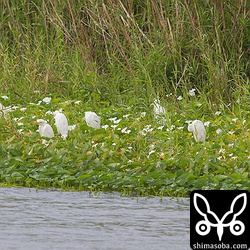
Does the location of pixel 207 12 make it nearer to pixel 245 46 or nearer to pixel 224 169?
pixel 245 46

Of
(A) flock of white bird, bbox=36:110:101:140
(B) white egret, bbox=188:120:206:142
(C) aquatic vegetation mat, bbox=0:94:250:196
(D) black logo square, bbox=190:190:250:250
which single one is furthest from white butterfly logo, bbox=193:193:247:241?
(A) flock of white bird, bbox=36:110:101:140

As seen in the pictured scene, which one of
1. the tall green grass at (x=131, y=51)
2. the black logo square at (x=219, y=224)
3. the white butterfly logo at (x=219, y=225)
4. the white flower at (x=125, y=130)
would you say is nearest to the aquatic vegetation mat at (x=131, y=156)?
the white flower at (x=125, y=130)

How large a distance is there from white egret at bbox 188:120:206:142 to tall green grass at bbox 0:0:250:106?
1.25 m

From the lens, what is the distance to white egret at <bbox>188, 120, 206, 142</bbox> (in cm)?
639

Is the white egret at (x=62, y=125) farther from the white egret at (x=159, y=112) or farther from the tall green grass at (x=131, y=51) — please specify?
the tall green grass at (x=131, y=51)

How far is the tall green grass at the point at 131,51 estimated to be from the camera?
816 centimetres

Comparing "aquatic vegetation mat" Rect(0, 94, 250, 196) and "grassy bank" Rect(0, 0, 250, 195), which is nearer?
"aquatic vegetation mat" Rect(0, 94, 250, 196)

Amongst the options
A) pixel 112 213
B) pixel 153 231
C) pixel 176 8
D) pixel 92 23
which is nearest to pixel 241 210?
pixel 153 231

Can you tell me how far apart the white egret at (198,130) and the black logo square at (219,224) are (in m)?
1.90

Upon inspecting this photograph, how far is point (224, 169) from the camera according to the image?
5.59 meters

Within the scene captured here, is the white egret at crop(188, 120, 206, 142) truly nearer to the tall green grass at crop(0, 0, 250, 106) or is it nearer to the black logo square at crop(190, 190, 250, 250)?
the tall green grass at crop(0, 0, 250, 106)

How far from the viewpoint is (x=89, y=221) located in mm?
4539

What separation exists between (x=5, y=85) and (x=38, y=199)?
13.5 feet

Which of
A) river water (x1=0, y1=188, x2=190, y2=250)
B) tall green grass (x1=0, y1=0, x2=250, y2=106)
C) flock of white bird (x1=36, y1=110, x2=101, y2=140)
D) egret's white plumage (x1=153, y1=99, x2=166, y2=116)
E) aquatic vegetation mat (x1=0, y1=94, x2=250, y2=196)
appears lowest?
river water (x1=0, y1=188, x2=190, y2=250)
